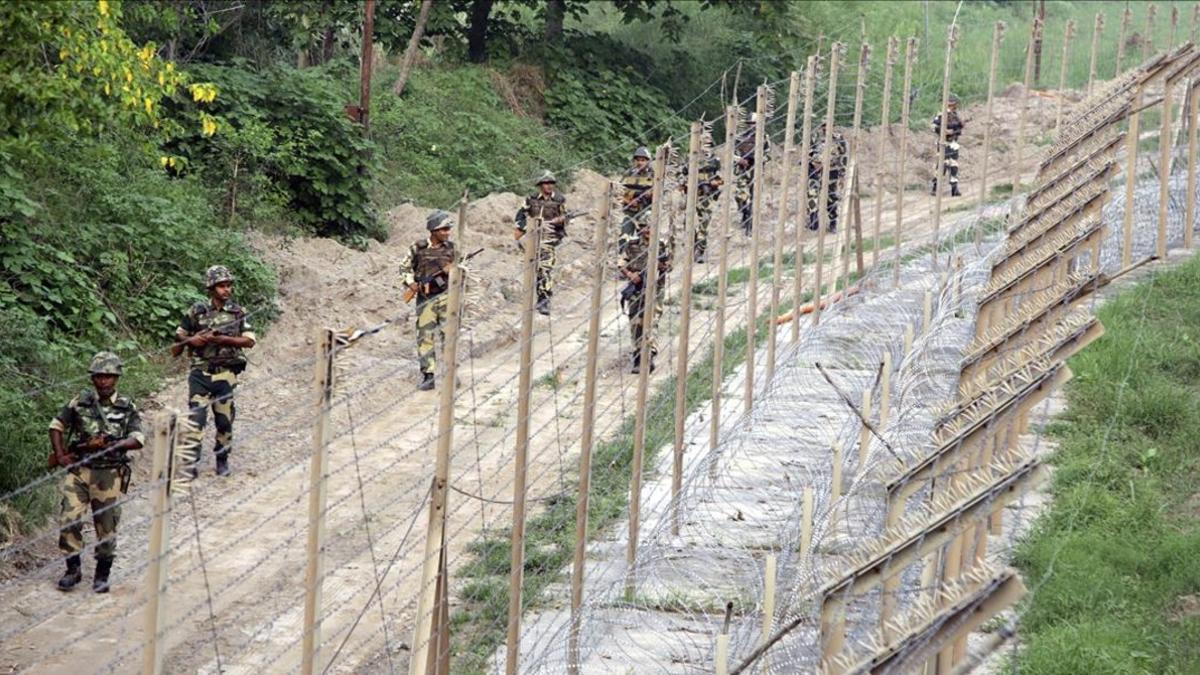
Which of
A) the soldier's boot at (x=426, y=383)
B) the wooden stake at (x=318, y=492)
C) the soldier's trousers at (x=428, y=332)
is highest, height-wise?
the wooden stake at (x=318, y=492)

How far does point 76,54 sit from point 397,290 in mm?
6004

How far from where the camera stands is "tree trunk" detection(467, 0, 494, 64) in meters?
24.3

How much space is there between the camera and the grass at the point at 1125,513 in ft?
27.8

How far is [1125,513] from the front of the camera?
1029 cm

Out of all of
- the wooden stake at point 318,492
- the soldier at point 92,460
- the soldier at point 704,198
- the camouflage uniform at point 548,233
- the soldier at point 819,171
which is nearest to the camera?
the wooden stake at point 318,492

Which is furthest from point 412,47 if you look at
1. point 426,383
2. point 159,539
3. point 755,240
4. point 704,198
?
point 159,539

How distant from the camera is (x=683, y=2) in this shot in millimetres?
29594

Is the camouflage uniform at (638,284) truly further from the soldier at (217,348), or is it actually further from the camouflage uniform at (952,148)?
the camouflage uniform at (952,148)

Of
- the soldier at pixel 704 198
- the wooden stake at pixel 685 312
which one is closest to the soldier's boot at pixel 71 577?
the wooden stake at pixel 685 312

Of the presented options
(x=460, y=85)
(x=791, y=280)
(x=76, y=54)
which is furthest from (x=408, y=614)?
(x=460, y=85)

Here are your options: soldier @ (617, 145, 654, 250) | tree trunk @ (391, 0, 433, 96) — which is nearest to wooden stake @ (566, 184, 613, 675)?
soldier @ (617, 145, 654, 250)

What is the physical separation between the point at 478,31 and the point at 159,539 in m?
19.7

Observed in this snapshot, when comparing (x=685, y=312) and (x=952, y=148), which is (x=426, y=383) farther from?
(x=952, y=148)

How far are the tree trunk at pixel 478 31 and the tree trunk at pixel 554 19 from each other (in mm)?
843
